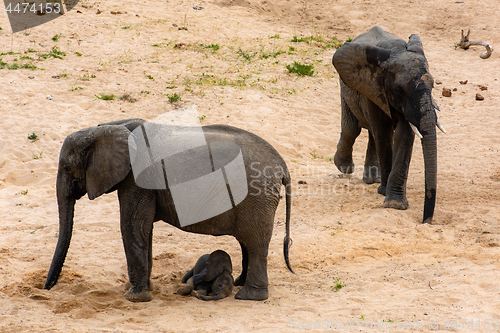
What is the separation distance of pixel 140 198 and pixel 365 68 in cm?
406

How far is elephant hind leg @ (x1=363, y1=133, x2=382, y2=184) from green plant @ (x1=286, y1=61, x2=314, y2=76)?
4184 mm

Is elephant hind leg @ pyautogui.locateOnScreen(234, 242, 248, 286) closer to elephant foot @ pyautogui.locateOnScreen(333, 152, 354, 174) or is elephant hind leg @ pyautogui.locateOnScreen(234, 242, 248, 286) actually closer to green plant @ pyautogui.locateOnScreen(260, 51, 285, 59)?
elephant foot @ pyautogui.locateOnScreen(333, 152, 354, 174)

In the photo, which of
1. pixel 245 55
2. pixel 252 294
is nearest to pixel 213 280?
pixel 252 294

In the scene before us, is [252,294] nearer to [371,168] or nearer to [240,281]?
[240,281]

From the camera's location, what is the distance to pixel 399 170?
7527 mm

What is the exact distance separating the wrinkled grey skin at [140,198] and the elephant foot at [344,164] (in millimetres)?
4280

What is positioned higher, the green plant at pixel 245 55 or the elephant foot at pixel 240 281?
the green plant at pixel 245 55

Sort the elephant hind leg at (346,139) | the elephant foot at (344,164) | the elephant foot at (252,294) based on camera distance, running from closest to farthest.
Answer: the elephant foot at (252,294)
the elephant hind leg at (346,139)
the elephant foot at (344,164)

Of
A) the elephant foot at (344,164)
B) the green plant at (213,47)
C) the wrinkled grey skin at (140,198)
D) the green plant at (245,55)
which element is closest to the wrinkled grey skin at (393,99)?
the elephant foot at (344,164)

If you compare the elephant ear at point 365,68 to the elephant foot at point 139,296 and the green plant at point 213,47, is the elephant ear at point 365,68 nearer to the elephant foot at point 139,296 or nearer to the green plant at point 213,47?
the elephant foot at point 139,296

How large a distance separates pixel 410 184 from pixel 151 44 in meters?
7.87

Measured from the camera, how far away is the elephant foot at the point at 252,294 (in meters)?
5.11

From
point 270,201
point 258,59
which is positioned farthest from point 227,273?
point 258,59

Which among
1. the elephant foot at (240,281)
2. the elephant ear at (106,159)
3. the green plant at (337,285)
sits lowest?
the elephant foot at (240,281)
